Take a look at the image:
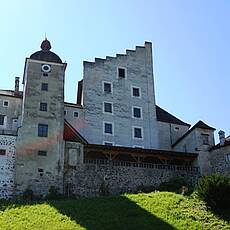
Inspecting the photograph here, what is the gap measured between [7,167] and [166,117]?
22.7 m

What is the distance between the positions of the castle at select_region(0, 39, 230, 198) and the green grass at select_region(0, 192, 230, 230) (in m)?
6.63

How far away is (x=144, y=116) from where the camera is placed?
53.2m

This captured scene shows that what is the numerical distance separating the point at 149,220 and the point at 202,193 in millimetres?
5378

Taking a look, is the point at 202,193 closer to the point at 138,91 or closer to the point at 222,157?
the point at 222,157

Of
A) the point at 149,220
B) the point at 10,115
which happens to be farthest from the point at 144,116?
the point at 149,220

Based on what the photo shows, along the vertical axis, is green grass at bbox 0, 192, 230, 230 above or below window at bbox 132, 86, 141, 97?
below

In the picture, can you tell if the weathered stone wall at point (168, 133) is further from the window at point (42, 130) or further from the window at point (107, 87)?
the window at point (42, 130)

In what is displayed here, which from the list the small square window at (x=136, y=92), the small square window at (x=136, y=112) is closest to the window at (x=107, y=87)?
the small square window at (x=136, y=92)

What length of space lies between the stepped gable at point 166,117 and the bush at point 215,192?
74.6ft

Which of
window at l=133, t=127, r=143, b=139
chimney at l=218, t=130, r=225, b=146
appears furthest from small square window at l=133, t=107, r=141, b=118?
chimney at l=218, t=130, r=225, b=146

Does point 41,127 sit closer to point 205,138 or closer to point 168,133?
point 168,133

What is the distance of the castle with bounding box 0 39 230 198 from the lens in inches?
1629

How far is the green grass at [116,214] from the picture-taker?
2827 cm

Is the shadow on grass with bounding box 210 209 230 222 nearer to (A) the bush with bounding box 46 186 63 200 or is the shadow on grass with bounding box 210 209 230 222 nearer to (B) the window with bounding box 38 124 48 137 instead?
(A) the bush with bounding box 46 186 63 200
